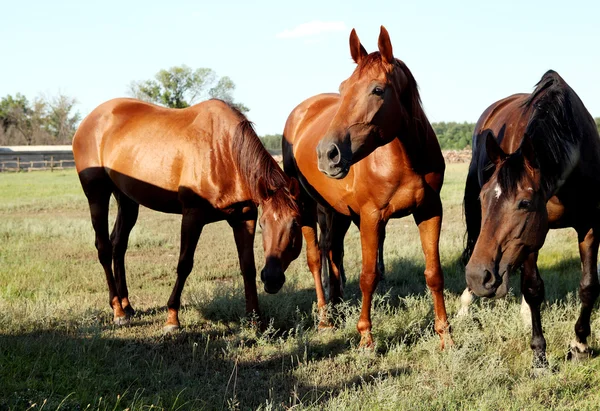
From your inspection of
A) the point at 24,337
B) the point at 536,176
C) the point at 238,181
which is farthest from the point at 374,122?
the point at 24,337

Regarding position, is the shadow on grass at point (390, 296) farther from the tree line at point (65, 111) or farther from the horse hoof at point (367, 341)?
the tree line at point (65, 111)

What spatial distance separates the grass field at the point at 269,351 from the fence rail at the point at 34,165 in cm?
3811

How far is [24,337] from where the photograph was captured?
450 cm

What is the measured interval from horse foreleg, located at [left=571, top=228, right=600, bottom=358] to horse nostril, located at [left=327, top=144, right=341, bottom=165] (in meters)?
2.19

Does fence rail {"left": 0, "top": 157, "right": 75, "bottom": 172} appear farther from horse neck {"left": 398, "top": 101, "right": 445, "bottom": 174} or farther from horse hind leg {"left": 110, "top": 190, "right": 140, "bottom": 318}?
horse neck {"left": 398, "top": 101, "right": 445, "bottom": 174}

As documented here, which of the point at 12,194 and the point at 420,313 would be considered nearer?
the point at 420,313

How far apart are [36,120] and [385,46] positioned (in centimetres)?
6781

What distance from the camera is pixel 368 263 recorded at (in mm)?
4676

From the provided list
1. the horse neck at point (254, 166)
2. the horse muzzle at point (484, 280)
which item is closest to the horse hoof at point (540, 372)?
the horse muzzle at point (484, 280)

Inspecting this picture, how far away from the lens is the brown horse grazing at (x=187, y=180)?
184 inches

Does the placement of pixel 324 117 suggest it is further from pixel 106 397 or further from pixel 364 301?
pixel 106 397

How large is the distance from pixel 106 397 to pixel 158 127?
10.2 ft

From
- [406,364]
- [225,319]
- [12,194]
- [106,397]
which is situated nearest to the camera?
[106,397]

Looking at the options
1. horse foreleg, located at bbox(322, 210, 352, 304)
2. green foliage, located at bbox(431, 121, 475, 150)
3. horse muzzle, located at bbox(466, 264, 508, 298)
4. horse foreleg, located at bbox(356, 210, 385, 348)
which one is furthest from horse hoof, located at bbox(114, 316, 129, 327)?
green foliage, located at bbox(431, 121, 475, 150)
